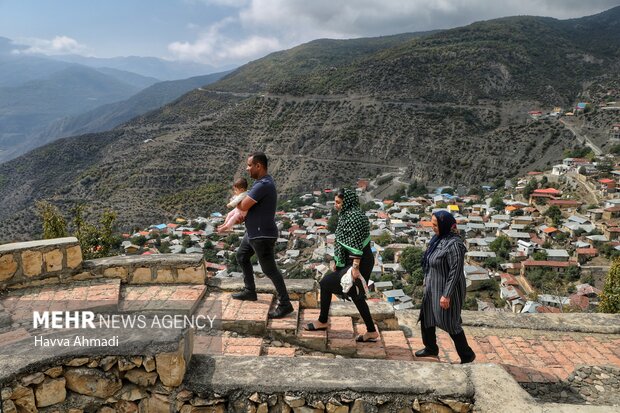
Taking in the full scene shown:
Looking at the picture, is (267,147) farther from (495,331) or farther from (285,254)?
(495,331)

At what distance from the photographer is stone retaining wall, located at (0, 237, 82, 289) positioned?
413 centimetres

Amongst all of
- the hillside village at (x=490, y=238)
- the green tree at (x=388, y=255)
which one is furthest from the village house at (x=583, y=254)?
the green tree at (x=388, y=255)

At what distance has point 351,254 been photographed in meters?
3.27

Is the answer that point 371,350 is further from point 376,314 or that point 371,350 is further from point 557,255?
point 557,255

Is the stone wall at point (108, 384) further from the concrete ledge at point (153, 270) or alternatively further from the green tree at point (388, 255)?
the green tree at point (388, 255)

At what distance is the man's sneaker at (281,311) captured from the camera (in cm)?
370

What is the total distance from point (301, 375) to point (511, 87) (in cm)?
7300

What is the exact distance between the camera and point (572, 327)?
4.53 metres

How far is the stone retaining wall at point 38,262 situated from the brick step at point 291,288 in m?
1.41

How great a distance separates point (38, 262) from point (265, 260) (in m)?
2.34

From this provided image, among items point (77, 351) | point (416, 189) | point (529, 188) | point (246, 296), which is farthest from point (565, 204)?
point (77, 351)

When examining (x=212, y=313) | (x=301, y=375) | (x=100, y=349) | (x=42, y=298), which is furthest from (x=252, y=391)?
(x=42, y=298)

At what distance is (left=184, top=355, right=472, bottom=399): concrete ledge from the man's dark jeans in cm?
124

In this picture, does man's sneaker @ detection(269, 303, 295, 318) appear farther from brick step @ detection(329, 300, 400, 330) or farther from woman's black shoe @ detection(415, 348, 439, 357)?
woman's black shoe @ detection(415, 348, 439, 357)
